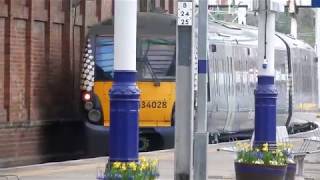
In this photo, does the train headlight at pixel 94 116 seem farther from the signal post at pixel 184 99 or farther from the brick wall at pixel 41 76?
the signal post at pixel 184 99

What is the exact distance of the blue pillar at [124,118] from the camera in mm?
Answer: 8383

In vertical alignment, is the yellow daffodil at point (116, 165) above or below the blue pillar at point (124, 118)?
below

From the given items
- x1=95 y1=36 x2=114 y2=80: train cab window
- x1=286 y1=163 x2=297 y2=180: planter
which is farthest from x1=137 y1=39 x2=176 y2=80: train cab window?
x1=286 y1=163 x2=297 y2=180: planter

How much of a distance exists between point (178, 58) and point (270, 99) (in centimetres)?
213

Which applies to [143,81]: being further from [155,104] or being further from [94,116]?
[94,116]

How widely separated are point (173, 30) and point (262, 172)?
23.1 feet

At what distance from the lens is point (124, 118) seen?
8.38m

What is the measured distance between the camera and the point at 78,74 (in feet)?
62.8

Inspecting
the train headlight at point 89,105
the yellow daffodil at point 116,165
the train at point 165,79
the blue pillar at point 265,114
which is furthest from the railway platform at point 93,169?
the yellow daffodil at point 116,165

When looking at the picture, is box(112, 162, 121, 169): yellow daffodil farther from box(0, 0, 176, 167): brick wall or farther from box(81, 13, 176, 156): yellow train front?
box(81, 13, 176, 156): yellow train front

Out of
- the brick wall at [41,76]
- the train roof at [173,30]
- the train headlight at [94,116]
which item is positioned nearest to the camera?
the brick wall at [41,76]

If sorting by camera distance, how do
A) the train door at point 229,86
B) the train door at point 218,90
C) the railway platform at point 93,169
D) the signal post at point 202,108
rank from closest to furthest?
the signal post at point 202,108
the railway platform at point 93,169
the train door at point 218,90
the train door at point 229,86

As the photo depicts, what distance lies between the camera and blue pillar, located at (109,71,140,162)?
8383 millimetres

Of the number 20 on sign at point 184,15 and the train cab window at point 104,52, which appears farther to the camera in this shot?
the train cab window at point 104,52
